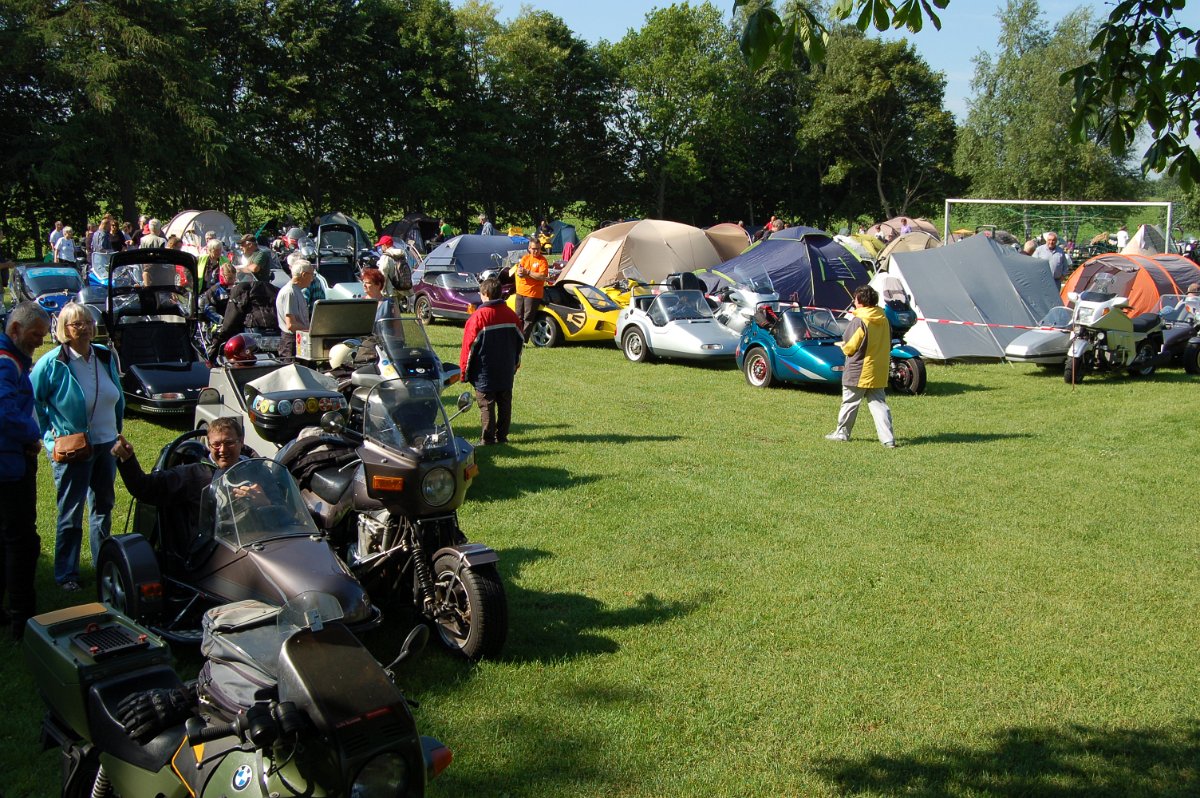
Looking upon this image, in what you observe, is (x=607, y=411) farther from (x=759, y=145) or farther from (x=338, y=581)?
(x=759, y=145)

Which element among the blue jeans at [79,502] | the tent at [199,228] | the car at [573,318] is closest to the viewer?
the blue jeans at [79,502]

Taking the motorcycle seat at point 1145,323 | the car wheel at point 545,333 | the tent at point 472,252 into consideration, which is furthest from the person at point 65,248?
the motorcycle seat at point 1145,323

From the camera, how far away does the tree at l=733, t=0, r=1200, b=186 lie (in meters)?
4.16

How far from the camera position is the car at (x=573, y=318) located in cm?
1834

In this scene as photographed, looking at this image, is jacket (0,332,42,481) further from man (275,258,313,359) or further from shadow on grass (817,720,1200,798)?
man (275,258,313,359)

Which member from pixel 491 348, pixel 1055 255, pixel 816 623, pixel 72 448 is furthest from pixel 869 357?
pixel 1055 255

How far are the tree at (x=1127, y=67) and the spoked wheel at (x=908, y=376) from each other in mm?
10397

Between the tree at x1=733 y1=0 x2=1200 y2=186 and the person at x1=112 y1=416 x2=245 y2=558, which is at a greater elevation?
the tree at x1=733 y1=0 x2=1200 y2=186

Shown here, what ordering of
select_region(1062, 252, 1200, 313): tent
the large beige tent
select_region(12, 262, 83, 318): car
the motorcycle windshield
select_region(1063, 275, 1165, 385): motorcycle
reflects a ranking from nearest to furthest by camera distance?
the motorcycle windshield < select_region(1063, 275, 1165, 385): motorcycle < select_region(12, 262, 83, 318): car < select_region(1062, 252, 1200, 313): tent < the large beige tent

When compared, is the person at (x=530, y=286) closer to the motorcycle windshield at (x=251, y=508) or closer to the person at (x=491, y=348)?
the person at (x=491, y=348)

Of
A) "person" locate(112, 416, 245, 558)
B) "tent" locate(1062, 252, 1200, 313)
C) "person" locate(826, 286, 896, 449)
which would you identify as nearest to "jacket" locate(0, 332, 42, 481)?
"person" locate(112, 416, 245, 558)

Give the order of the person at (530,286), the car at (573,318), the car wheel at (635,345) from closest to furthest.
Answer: the car wheel at (635,345)
the person at (530,286)
the car at (573,318)

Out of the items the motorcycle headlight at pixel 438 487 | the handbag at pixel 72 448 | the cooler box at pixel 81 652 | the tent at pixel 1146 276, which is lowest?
the cooler box at pixel 81 652

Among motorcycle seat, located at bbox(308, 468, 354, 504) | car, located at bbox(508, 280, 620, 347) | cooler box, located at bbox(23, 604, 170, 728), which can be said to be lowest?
cooler box, located at bbox(23, 604, 170, 728)
